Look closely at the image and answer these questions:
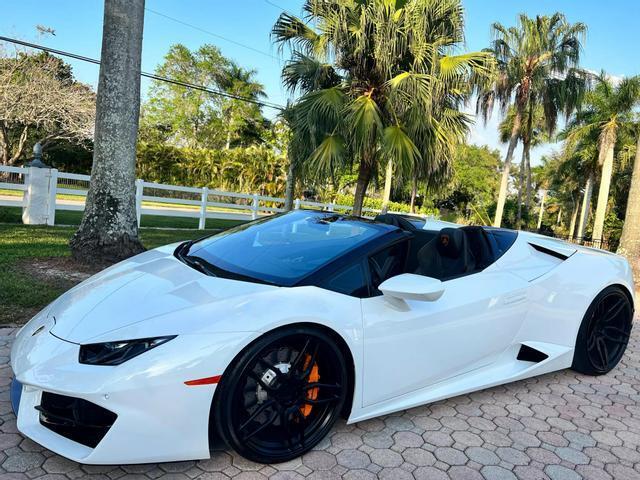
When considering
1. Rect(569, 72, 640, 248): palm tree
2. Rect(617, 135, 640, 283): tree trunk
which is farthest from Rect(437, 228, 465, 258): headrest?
Rect(569, 72, 640, 248): palm tree

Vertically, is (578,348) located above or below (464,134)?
below

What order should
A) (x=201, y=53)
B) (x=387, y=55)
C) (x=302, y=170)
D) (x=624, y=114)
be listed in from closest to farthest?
1. (x=387, y=55)
2. (x=302, y=170)
3. (x=624, y=114)
4. (x=201, y=53)

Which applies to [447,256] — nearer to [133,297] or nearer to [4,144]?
[133,297]

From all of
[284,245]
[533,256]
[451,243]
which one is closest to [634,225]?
[533,256]

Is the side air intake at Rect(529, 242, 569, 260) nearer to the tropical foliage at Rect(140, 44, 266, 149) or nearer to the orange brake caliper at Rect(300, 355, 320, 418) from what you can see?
the orange brake caliper at Rect(300, 355, 320, 418)

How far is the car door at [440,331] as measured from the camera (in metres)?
2.39

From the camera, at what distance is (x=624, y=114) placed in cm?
2389

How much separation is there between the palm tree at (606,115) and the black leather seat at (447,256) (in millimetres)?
23788

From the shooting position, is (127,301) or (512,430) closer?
(127,301)

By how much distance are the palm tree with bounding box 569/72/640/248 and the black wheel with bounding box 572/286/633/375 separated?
73.2ft

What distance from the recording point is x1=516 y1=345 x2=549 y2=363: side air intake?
3096mm

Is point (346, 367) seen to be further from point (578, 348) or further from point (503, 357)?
point (578, 348)

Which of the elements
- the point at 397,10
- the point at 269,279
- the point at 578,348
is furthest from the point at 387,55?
the point at 269,279

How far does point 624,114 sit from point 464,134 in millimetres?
17997
